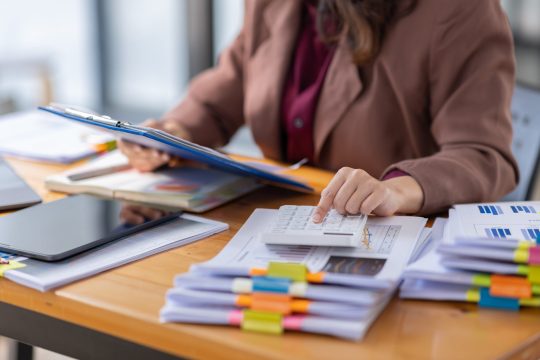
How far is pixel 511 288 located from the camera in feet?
3.26

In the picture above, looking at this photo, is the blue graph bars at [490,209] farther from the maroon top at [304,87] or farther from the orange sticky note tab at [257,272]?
the maroon top at [304,87]

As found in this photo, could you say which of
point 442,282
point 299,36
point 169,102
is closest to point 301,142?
point 299,36

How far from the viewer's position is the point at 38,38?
532 cm

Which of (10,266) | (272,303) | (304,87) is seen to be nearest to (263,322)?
(272,303)

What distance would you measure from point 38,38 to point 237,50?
3668 millimetres

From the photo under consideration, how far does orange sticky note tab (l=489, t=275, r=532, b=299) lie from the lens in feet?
3.26

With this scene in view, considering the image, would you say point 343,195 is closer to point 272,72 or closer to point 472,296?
point 472,296

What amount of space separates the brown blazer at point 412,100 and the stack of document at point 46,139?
0.69 ft

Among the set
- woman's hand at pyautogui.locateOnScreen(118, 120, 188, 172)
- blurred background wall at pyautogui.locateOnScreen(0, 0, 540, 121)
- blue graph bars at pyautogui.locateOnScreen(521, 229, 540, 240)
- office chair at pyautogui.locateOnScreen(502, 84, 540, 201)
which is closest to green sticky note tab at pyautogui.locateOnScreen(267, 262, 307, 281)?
blue graph bars at pyautogui.locateOnScreen(521, 229, 540, 240)

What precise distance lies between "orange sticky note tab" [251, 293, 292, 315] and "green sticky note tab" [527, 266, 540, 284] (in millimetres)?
295

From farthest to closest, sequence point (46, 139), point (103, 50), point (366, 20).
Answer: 1. point (103, 50)
2. point (46, 139)
3. point (366, 20)

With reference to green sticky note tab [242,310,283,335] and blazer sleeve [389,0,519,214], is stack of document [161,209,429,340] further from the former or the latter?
blazer sleeve [389,0,519,214]

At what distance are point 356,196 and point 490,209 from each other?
A: 0.70ft

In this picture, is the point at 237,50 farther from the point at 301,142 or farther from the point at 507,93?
the point at 507,93
